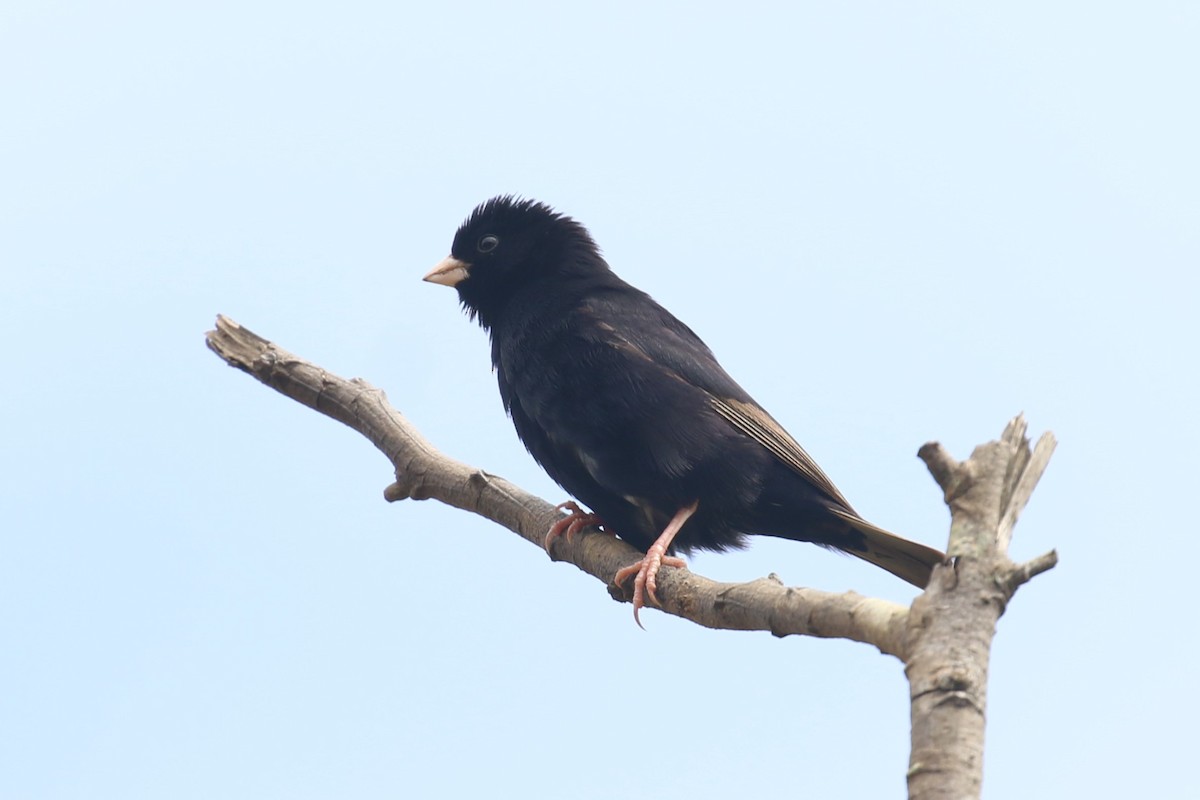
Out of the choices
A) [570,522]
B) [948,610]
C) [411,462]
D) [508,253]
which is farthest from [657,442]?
[948,610]

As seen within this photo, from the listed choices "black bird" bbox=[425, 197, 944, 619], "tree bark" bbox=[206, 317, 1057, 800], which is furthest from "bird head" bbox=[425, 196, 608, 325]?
"tree bark" bbox=[206, 317, 1057, 800]

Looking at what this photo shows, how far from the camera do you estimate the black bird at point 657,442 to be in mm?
5570

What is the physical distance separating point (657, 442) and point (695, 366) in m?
0.60

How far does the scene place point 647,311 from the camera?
6332 mm

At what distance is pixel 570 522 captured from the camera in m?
5.56

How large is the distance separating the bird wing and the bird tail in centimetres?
19

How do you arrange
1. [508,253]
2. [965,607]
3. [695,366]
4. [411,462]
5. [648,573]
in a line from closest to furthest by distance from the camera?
[965,607] < [648,573] < [411,462] < [695,366] < [508,253]

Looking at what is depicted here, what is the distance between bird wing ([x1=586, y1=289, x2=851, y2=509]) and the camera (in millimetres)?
5762

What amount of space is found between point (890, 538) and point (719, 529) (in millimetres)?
714

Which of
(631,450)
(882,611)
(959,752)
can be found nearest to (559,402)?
(631,450)

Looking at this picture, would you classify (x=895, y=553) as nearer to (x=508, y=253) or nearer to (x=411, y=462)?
(x=411, y=462)

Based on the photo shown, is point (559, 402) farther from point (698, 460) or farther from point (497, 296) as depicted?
point (497, 296)

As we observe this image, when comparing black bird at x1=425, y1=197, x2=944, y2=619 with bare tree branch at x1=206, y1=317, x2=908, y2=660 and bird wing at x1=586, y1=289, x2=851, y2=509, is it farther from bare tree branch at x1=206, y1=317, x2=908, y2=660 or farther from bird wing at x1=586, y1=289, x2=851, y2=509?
bare tree branch at x1=206, y1=317, x2=908, y2=660

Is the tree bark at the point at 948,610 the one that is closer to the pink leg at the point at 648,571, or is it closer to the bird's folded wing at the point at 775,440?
the pink leg at the point at 648,571
